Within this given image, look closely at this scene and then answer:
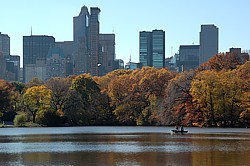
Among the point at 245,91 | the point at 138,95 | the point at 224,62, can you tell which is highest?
the point at 224,62

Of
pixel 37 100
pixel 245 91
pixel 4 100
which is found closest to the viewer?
Result: pixel 245 91

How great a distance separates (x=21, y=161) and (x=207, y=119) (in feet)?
183

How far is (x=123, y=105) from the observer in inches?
4038

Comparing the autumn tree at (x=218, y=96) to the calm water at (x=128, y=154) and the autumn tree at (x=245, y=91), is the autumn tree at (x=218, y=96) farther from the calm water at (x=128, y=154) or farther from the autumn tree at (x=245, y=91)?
the calm water at (x=128, y=154)

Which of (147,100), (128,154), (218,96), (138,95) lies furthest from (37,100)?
(128,154)

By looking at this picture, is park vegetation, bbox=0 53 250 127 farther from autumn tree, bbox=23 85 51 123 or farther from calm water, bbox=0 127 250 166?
calm water, bbox=0 127 250 166

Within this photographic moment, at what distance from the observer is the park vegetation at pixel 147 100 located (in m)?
88.8

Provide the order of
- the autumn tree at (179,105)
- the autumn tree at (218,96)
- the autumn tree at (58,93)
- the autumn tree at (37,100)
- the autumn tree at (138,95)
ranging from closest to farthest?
1. the autumn tree at (218,96)
2. the autumn tree at (179,105)
3. the autumn tree at (37,100)
4. the autumn tree at (138,95)
5. the autumn tree at (58,93)

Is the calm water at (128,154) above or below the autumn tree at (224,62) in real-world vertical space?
below

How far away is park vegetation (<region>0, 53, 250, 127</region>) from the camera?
8881 cm

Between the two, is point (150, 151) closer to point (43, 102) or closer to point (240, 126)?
point (240, 126)

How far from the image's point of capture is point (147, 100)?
102m

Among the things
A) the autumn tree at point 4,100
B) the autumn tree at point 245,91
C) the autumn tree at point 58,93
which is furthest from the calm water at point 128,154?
the autumn tree at point 4,100

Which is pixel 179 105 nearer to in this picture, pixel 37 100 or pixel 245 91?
pixel 245 91
